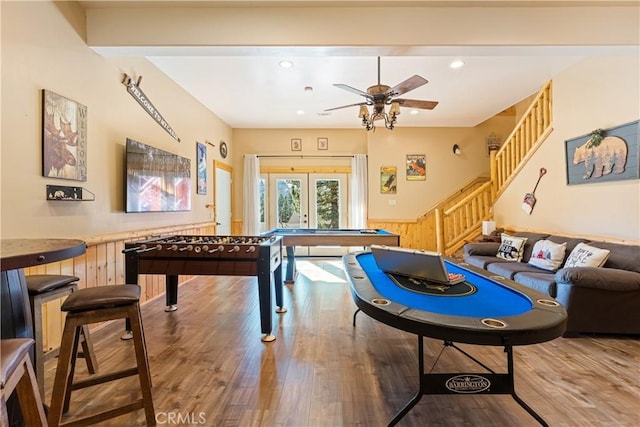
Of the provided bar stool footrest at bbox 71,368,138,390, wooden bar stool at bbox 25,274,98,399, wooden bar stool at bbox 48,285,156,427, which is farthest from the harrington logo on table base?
wooden bar stool at bbox 25,274,98,399

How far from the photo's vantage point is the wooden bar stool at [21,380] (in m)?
0.96

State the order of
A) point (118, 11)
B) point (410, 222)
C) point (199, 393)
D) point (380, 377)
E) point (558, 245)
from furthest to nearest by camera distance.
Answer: point (410, 222) < point (558, 245) < point (118, 11) < point (380, 377) < point (199, 393)

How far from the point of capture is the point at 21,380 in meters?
1.12

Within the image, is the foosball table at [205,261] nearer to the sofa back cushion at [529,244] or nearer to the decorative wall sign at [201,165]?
the decorative wall sign at [201,165]

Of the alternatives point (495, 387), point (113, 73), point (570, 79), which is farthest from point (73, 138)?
point (570, 79)

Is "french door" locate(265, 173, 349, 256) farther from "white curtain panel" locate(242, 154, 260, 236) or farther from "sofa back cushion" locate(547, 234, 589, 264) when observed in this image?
"sofa back cushion" locate(547, 234, 589, 264)

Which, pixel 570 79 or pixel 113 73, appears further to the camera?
pixel 570 79

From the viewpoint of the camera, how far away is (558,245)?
3502mm

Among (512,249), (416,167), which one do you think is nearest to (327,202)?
(416,167)

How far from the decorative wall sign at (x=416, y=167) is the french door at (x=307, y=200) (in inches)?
56.7

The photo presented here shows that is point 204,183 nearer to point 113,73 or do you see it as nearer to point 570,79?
point 113,73

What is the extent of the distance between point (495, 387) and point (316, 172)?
567cm

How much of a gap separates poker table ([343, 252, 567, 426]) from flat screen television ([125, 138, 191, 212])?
261 centimetres

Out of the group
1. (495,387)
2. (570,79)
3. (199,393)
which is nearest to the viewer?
(495,387)
